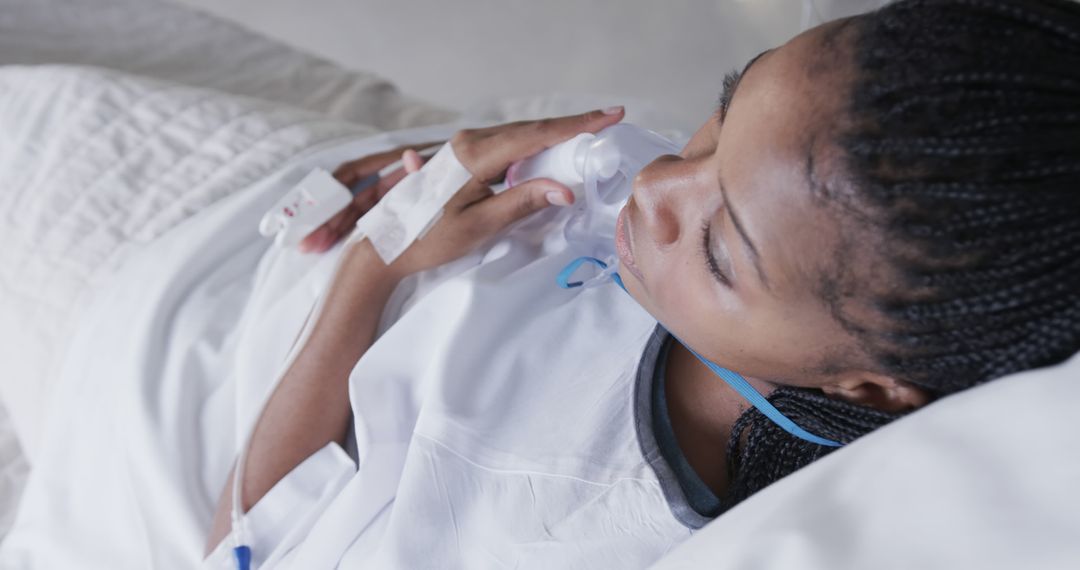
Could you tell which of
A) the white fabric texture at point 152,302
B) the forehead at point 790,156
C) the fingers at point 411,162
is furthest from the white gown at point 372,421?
the forehead at point 790,156

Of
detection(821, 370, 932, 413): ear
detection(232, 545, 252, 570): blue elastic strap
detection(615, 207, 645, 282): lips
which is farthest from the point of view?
detection(232, 545, 252, 570): blue elastic strap

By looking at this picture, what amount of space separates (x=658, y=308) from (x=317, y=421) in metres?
0.39

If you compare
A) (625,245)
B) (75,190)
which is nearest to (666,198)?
(625,245)

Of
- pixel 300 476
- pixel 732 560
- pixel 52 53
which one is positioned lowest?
pixel 300 476

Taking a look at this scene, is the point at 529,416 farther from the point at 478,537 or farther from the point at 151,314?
the point at 151,314

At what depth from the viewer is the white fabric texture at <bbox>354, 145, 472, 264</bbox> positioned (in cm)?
92

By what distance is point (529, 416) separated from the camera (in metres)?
0.83

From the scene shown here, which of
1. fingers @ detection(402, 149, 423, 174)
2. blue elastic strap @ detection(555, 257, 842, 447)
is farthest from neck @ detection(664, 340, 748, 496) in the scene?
fingers @ detection(402, 149, 423, 174)

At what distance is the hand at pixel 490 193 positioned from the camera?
0.87 meters

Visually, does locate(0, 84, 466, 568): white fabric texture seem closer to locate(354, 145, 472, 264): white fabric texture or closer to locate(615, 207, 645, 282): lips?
locate(354, 145, 472, 264): white fabric texture

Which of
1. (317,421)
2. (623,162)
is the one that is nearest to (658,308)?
(623,162)

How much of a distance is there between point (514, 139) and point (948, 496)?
0.52m

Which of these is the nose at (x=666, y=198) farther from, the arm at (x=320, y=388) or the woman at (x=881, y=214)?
the arm at (x=320, y=388)

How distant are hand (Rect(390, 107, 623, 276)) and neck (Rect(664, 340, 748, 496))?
0.20 metres
